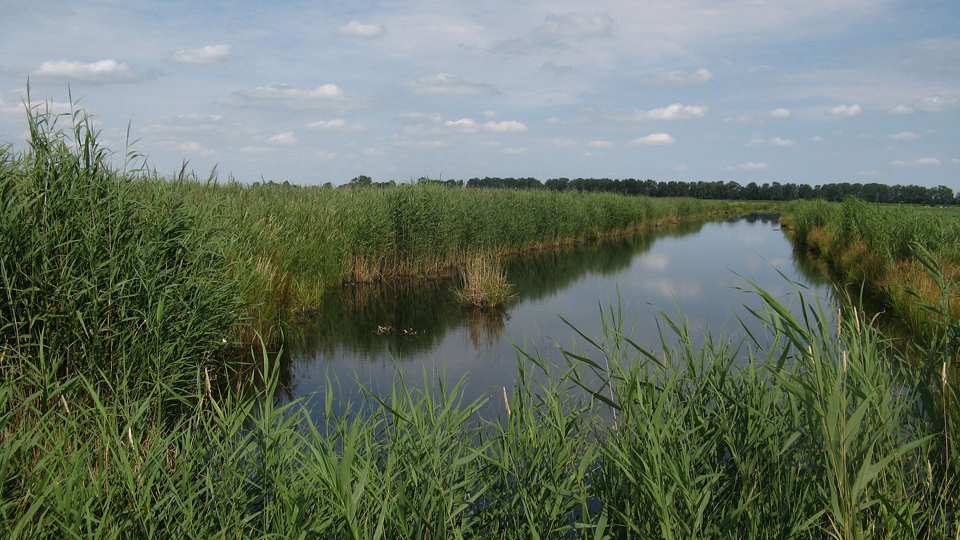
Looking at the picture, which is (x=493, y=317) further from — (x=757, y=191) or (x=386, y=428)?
(x=757, y=191)

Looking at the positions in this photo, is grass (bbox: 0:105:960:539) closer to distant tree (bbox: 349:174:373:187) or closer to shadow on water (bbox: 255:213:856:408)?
shadow on water (bbox: 255:213:856:408)

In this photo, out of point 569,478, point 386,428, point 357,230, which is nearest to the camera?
point 569,478

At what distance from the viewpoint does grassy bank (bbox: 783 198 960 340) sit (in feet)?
24.0

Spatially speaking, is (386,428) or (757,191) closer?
(386,428)

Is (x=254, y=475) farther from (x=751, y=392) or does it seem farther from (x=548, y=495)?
(x=751, y=392)

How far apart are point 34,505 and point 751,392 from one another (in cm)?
291

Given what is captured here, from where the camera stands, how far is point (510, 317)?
31.6ft

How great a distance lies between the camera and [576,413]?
2906 mm

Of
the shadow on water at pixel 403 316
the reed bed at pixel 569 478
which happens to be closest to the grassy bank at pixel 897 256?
the reed bed at pixel 569 478

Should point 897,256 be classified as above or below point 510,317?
above

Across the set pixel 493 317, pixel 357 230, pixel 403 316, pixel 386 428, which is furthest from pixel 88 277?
pixel 357 230

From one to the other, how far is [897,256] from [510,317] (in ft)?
21.3

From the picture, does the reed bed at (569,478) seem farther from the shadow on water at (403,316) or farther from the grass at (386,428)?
the shadow on water at (403,316)

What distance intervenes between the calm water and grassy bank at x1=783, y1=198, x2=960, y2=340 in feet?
2.82
